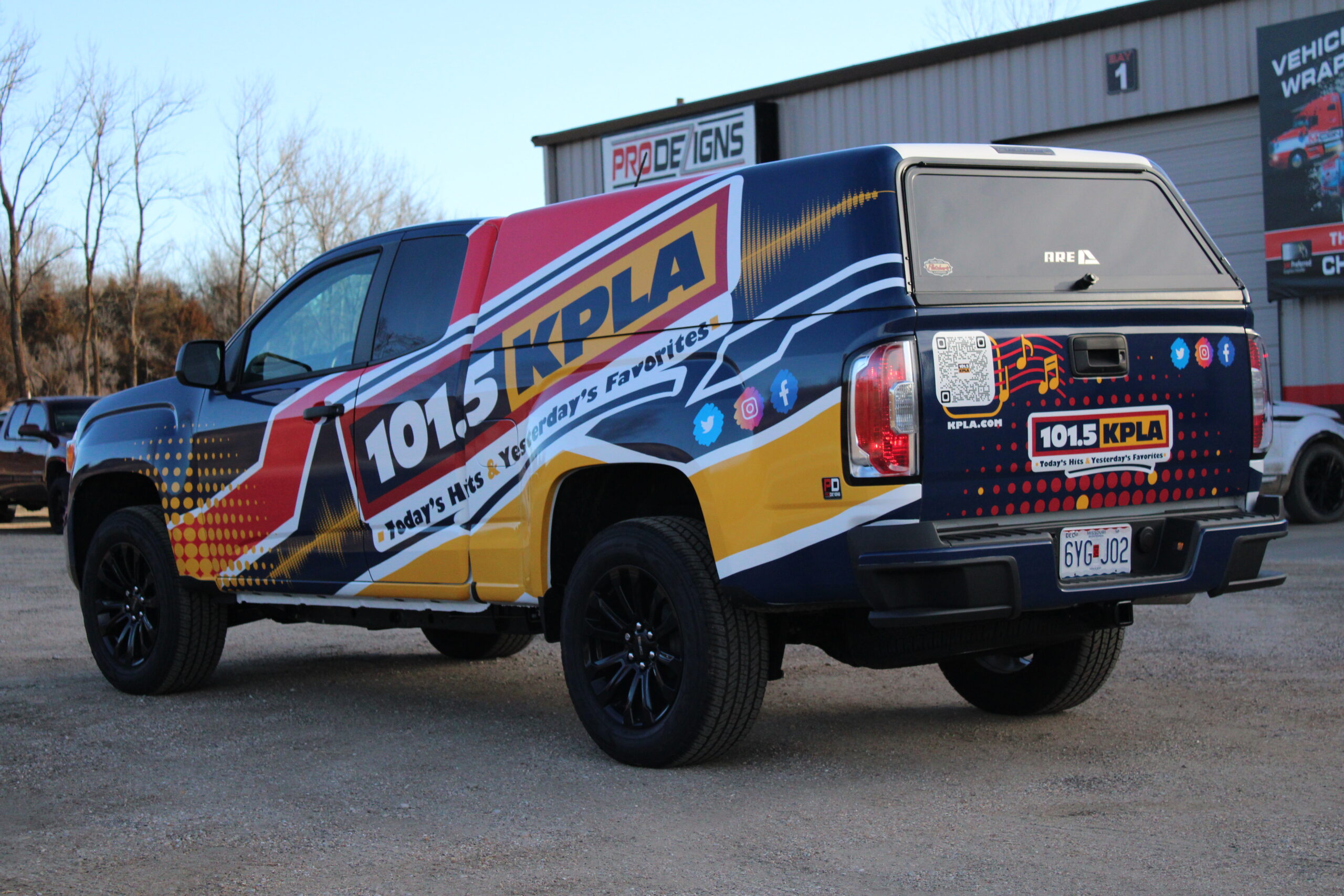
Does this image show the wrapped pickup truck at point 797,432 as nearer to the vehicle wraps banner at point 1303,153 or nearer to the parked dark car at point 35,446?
the vehicle wraps banner at point 1303,153

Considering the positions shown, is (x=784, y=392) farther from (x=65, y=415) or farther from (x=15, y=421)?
(x=15, y=421)

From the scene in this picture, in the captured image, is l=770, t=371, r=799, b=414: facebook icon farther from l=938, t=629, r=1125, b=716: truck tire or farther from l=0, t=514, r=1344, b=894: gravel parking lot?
l=938, t=629, r=1125, b=716: truck tire

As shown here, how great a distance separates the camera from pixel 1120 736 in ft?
18.4

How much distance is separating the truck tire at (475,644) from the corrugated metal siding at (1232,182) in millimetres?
12974

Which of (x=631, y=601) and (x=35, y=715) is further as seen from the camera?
(x=35, y=715)

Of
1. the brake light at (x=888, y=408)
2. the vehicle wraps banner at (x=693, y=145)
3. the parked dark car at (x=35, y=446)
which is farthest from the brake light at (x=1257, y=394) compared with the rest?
the vehicle wraps banner at (x=693, y=145)

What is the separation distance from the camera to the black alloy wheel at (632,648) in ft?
16.8

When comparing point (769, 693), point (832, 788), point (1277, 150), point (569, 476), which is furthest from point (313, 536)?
point (1277, 150)

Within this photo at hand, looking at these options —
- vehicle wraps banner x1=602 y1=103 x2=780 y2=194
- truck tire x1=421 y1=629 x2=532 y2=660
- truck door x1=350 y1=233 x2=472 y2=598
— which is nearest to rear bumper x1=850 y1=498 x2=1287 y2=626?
truck door x1=350 y1=233 x2=472 y2=598

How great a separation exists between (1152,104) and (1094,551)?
1578cm

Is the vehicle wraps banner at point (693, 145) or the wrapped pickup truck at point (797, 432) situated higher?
the vehicle wraps banner at point (693, 145)

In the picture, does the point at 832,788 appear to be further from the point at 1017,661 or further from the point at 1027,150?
the point at 1027,150

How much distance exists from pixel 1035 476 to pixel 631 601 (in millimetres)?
1516

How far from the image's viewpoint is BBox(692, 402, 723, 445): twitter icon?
485cm
